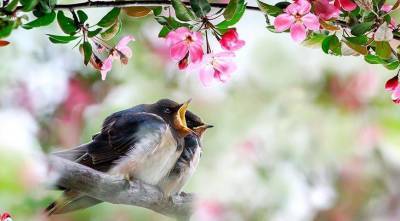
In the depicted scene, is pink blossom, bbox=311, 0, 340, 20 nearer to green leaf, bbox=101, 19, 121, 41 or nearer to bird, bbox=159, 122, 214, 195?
green leaf, bbox=101, 19, 121, 41

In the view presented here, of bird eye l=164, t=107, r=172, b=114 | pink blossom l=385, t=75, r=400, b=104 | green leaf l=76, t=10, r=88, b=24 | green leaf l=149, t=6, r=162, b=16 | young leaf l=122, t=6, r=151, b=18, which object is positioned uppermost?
green leaf l=76, t=10, r=88, b=24

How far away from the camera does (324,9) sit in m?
0.73

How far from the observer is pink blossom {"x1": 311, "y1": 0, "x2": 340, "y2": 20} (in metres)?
0.73

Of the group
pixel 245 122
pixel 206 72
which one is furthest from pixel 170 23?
pixel 245 122

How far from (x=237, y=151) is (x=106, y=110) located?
0.29 metres

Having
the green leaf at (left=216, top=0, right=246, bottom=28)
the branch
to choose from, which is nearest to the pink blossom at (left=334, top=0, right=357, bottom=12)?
the green leaf at (left=216, top=0, right=246, bottom=28)

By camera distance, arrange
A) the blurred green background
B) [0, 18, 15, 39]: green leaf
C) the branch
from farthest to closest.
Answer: the blurred green background
the branch
[0, 18, 15, 39]: green leaf

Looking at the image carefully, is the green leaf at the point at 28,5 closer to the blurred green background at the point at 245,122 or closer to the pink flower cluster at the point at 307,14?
the pink flower cluster at the point at 307,14

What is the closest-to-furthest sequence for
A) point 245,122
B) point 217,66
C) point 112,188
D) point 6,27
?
1. point 6,27
2. point 217,66
3. point 112,188
4. point 245,122

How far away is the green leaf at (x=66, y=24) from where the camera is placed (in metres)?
0.72

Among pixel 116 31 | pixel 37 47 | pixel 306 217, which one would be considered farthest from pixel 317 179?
pixel 116 31

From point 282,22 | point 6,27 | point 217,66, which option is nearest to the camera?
point 6,27

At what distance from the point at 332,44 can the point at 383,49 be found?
57 mm

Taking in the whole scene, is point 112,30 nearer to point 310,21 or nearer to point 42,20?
→ point 42,20
